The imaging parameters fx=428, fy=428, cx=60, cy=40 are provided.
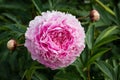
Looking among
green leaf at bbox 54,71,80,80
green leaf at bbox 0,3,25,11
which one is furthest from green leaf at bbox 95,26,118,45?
green leaf at bbox 0,3,25,11

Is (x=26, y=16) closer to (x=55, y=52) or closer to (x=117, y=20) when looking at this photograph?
(x=117, y=20)

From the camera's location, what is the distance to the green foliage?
136cm

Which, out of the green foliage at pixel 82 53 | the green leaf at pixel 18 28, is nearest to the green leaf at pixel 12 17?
the green foliage at pixel 82 53

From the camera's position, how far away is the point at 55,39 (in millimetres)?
1234

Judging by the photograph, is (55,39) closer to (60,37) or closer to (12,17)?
(60,37)

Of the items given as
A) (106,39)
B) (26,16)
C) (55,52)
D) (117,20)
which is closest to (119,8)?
(117,20)

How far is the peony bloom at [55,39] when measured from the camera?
121cm

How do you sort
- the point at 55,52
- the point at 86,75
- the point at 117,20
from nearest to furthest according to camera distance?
the point at 55,52, the point at 86,75, the point at 117,20

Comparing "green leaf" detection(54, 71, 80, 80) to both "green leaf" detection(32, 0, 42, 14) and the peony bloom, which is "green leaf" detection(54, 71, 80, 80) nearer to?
the peony bloom

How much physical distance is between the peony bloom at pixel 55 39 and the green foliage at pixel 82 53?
0.11m

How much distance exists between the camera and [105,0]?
162 cm

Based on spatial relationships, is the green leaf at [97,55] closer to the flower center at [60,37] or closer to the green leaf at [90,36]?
the green leaf at [90,36]

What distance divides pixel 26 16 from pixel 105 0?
12.0 inches

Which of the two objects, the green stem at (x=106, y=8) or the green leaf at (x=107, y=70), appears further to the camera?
the green stem at (x=106, y=8)
